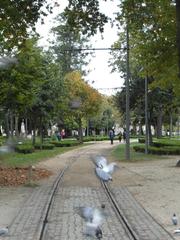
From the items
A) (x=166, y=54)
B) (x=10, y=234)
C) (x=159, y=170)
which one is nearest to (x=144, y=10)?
(x=166, y=54)

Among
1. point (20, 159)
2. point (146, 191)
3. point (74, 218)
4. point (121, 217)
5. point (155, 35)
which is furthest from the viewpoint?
point (20, 159)

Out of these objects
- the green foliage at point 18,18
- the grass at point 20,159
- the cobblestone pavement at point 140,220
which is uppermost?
the green foliage at point 18,18

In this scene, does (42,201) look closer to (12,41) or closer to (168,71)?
(12,41)

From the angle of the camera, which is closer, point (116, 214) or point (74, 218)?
point (74, 218)

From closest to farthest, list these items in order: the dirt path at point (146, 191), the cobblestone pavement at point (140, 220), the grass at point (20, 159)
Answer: the cobblestone pavement at point (140, 220) → the dirt path at point (146, 191) → the grass at point (20, 159)

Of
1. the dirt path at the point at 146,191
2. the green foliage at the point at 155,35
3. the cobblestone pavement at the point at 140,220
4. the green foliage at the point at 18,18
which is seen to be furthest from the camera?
the green foliage at the point at 155,35

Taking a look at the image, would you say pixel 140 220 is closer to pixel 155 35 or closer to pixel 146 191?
pixel 146 191

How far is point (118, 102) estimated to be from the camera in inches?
1859

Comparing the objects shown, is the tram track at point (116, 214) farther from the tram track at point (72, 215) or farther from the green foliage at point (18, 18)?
the green foliage at point (18, 18)

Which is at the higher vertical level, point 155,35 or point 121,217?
Result: point 155,35

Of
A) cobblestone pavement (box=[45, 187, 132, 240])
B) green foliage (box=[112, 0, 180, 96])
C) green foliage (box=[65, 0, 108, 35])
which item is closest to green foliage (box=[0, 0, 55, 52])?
green foliage (box=[65, 0, 108, 35])

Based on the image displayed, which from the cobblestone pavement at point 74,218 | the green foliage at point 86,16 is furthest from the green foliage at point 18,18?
the cobblestone pavement at point 74,218

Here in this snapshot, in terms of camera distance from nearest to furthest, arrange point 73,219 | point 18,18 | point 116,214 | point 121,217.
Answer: point 73,219, point 121,217, point 116,214, point 18,18

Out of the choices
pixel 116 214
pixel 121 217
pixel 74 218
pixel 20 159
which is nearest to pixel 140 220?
pixel 121 217
